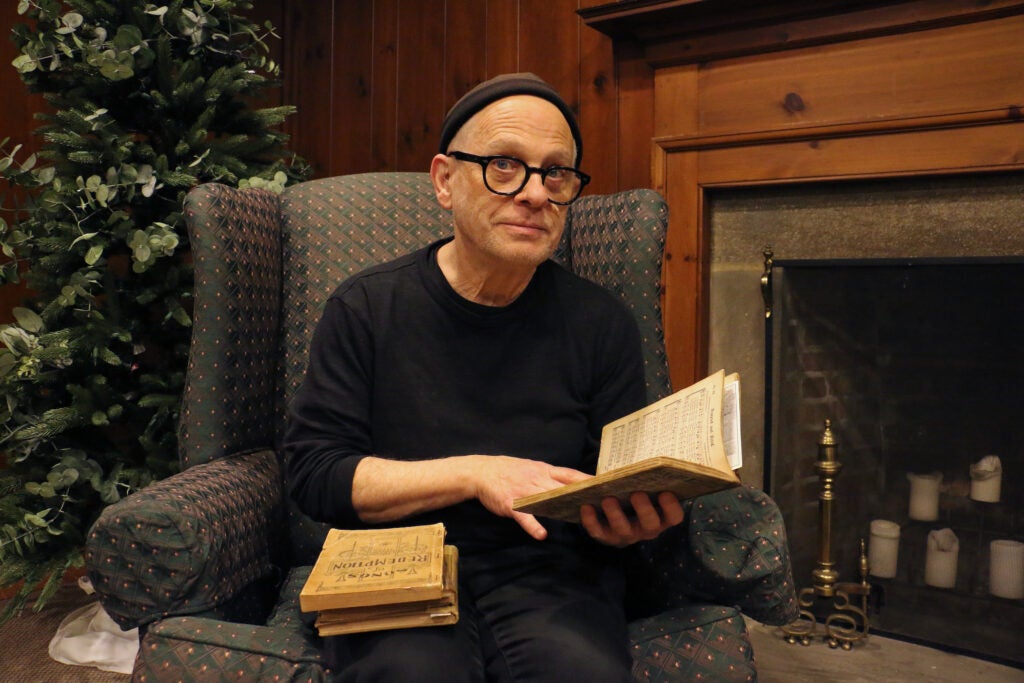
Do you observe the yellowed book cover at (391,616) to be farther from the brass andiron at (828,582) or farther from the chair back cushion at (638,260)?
the brass andiron at (828,582)

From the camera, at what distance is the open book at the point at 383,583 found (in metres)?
0.89

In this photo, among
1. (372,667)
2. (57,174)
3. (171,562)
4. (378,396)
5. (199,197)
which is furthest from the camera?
(57,174)

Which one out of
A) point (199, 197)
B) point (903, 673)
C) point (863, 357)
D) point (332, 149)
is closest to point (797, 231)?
point (863, 357)

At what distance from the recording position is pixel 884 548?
211 cm

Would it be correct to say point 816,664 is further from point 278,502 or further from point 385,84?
point 385,84

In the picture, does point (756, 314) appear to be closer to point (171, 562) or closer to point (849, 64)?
point (849, 64)

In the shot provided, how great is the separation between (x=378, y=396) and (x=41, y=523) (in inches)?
44.4

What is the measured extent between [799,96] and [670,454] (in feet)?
4.44

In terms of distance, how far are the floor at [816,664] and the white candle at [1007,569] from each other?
18 cm

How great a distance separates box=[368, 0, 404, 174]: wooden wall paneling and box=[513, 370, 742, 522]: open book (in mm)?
2055

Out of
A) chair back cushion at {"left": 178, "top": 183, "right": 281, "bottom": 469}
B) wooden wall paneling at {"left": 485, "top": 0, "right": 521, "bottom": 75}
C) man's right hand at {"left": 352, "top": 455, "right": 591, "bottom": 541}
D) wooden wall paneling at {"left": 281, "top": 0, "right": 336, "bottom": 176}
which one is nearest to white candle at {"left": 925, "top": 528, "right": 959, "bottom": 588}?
man's right hand at {"left": 352, "top": 455, "right": 591, "bottom": 541}

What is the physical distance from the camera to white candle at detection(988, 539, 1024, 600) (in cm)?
193

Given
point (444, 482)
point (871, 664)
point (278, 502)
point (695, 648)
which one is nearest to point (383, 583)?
point (444, 482)

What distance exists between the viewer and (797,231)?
2055 millimetres
